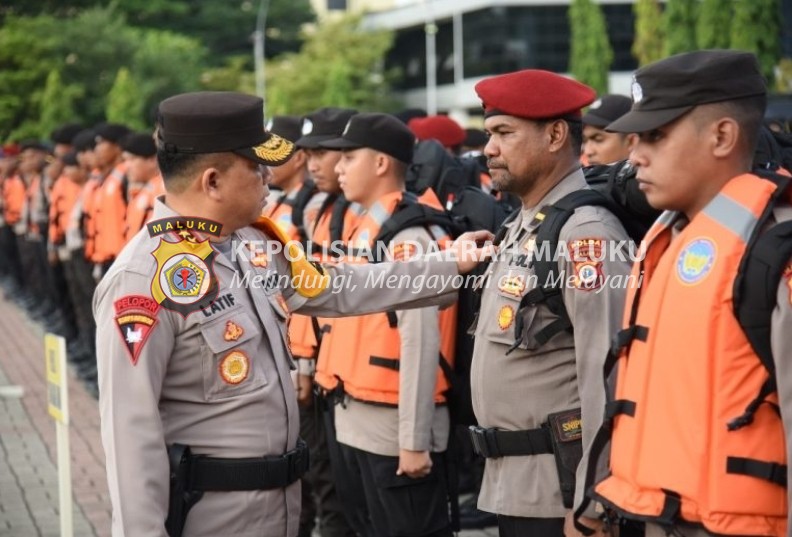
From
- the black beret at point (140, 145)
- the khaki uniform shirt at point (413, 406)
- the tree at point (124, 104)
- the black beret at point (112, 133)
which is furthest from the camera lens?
the tree at point (124, 104)

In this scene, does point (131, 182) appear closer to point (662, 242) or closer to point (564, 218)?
point (564, 218)

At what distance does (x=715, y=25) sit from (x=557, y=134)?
20589 mm

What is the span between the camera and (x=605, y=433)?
340cm

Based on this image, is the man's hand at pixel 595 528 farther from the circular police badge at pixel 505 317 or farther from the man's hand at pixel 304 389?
the man's hand at pixel 304 389

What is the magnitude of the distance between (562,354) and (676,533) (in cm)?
115

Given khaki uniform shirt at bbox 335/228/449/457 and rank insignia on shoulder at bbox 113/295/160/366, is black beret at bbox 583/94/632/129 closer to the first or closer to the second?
khaki uniform shirt at bbox 335/228/449/457

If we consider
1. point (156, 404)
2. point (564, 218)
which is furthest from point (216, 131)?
point (564, 218)

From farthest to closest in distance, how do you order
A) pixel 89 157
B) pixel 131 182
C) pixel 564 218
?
1. pixel 89 157
2. pixel 131 182
3. pixel 564 218

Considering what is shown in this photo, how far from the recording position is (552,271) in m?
4.03

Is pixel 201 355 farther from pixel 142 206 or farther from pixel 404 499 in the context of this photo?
pixel 142 206

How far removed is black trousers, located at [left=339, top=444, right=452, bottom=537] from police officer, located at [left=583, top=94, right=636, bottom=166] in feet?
7.06

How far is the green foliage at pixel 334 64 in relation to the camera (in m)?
59.1

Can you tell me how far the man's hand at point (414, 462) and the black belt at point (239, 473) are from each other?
172cm

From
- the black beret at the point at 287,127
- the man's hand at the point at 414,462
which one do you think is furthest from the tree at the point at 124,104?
the man's hand at the point at 414,462
